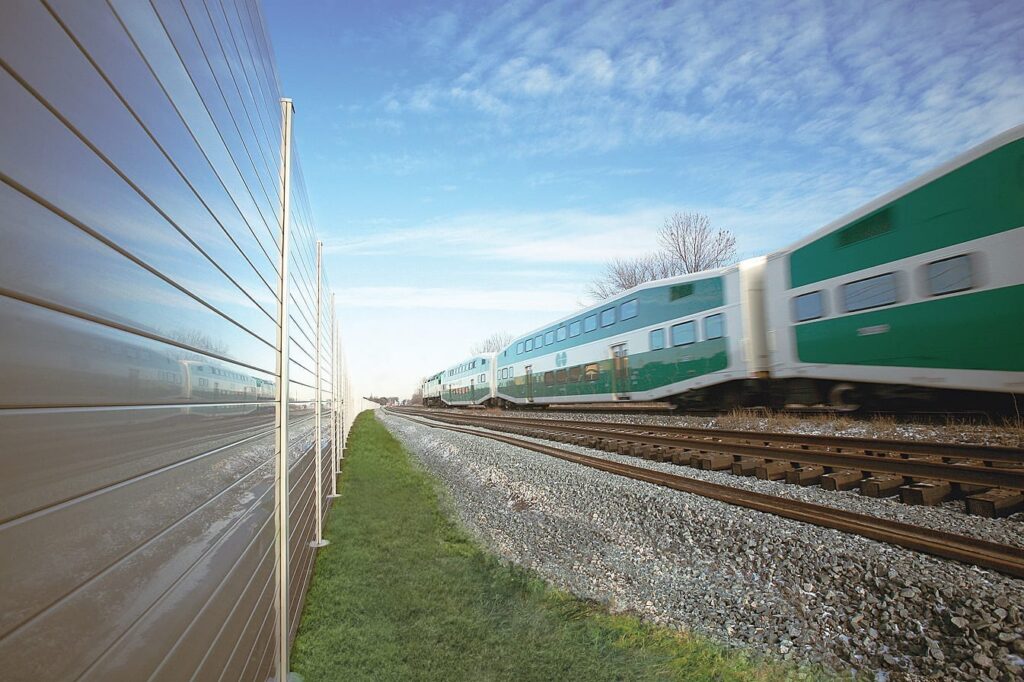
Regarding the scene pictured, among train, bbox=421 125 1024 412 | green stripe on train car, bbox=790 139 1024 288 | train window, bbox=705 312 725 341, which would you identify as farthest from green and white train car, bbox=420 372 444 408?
green stripe on train car, bbox=790 139 1024 288

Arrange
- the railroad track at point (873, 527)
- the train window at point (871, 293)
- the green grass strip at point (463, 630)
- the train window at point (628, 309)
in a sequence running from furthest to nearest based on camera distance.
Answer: the train window at point (628, 309), the train window at point (871, 293), the railroad track at point (873, 527), the green grass strip at point (463, 630)

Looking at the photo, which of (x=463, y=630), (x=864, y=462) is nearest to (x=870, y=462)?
(x=864, y=462)

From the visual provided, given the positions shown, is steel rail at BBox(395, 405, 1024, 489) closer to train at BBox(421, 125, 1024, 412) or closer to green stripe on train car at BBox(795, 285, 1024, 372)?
green stripe on train car at BBox(795, 285, 1024, 372)

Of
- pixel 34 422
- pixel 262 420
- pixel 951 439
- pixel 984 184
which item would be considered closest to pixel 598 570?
pixel 262 420

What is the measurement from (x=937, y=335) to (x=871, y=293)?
1345 millimetres

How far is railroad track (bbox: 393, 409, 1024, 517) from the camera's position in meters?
5.57

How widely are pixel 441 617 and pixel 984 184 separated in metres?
8.78

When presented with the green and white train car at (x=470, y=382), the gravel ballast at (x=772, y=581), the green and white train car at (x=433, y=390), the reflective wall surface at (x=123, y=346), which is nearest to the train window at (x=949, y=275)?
the gravel ballast at (x=772, y=581)

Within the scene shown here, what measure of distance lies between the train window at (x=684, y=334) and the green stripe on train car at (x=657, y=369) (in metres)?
0.13

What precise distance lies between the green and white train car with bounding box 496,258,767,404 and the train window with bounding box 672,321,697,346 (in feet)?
0.08

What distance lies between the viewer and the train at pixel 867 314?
25.1 ft

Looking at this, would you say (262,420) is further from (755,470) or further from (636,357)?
(636,357)

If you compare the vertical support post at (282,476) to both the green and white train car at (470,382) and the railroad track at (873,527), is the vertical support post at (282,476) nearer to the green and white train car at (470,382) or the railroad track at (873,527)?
the railroad track at (873,527)

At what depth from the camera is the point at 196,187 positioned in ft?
5.04
